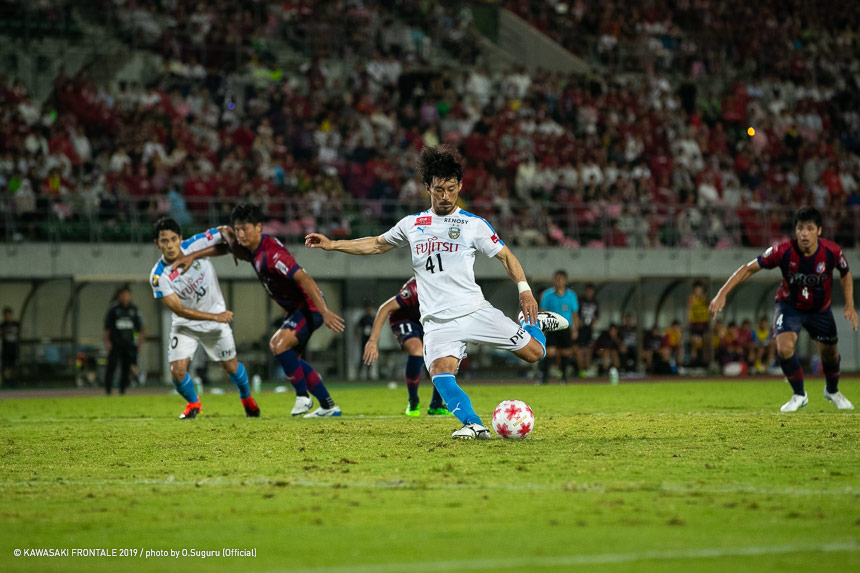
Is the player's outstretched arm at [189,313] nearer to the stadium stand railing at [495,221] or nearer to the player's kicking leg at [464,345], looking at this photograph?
the player's kicking leg at [464,345]

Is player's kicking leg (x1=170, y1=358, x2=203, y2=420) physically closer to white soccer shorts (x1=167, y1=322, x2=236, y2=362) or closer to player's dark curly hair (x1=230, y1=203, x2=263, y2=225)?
white soccer shorts (x1=167, y1=322, x2=236, y2=362)

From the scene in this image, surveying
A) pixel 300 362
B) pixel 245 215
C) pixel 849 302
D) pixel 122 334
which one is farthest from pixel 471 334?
pixel 122 334

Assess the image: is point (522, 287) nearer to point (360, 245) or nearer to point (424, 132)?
point (360, 245)

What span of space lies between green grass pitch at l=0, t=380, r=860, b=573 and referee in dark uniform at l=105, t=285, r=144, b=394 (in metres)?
9.01

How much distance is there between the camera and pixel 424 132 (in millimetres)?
28094

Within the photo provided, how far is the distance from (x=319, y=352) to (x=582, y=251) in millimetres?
6752

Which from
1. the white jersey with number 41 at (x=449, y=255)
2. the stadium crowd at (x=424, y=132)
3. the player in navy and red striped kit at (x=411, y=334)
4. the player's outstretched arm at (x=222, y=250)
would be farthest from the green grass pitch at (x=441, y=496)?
the stadium crowd at (x=424, y=132)

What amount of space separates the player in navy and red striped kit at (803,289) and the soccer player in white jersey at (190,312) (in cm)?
576

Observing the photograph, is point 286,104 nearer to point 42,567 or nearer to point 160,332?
point 160,332

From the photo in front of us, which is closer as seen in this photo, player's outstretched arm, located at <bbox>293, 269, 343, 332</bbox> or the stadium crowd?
player's outstretched arm, located at <bbox>293, 269, 343, 332</bbox>

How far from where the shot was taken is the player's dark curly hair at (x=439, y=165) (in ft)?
30.1

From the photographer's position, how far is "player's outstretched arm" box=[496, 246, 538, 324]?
9008 millimetres

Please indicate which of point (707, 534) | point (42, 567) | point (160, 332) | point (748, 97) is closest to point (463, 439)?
point (707, 534)

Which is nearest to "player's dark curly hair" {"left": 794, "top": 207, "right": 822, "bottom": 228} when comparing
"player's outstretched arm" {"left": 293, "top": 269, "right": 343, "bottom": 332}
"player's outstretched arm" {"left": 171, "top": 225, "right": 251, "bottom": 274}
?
"player's outstretched arm" {"left": 293, "top": 269, "right": 343, "bottom": 332}
